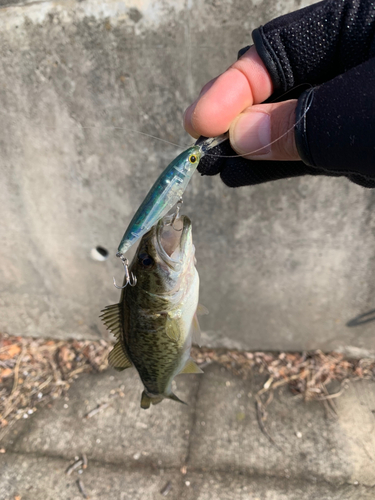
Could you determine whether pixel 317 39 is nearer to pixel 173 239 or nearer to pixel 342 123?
pixel 342 123

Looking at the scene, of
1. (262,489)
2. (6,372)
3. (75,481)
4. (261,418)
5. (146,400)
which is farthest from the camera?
(6,372)

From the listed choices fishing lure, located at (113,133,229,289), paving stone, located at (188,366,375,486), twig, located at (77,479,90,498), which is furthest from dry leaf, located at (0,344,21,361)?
fishing lure, located at (113,133,229,289)

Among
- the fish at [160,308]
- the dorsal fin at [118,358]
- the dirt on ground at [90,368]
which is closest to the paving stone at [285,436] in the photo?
the dirt on ground at [90,368]

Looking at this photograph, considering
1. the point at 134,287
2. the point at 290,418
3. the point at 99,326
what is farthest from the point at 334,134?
the point at 99,326

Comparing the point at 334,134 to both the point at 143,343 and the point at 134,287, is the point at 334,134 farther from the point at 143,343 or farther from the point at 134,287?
the point at 143,343

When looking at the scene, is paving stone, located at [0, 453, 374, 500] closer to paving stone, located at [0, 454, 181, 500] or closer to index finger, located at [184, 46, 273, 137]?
paving stone, located at [0, 454, 181, 500]

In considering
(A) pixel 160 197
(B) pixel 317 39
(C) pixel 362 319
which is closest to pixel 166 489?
(C) pixel 362 319

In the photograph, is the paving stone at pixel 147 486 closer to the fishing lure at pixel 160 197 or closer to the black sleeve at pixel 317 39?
the fishing lure at pixel 160 197

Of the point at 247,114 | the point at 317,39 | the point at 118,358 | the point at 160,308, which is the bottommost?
the point at 118,358
